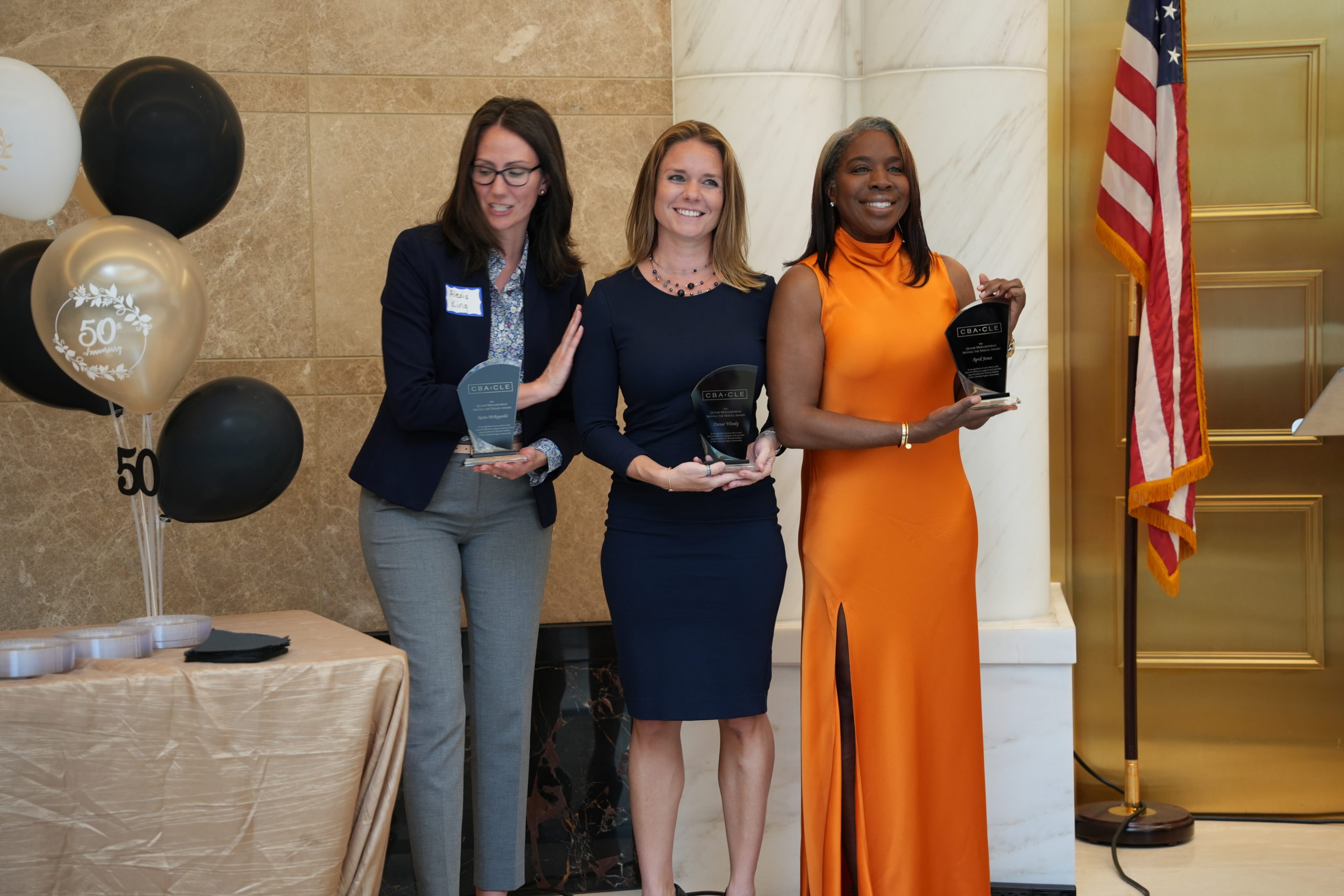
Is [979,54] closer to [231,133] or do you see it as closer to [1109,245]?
[1109,245]

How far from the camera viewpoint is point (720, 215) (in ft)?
8.38

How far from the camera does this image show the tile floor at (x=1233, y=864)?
11.0ft

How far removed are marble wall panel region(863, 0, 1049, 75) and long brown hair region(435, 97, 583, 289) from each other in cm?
109

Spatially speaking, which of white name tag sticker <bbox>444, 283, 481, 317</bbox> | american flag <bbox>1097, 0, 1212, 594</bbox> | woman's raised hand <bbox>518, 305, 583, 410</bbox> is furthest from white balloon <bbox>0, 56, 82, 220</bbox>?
american flag <bbox>1097, 0, 1212, 594</bbox>

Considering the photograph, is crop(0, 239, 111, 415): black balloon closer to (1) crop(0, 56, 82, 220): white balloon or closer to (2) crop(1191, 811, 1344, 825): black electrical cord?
(1) crop(0, 56, 82, 220): white balloon

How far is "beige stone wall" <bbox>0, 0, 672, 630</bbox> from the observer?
11.5 feet

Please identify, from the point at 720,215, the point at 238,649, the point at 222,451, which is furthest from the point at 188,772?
the point at 720,215

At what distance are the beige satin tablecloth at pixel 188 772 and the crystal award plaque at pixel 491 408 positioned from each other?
0.53 meters

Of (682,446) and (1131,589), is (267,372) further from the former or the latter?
(1131,589)

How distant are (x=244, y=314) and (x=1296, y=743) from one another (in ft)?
11.7

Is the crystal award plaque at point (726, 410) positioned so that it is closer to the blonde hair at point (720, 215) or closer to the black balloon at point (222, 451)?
the blonde hair at point (720, 215)

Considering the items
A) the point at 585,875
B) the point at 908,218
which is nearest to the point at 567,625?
the point at 585,875

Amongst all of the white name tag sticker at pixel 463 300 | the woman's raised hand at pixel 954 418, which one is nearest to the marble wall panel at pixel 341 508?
the white name tag sticker at pixel 463 300

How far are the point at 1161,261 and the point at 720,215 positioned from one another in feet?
5.11
